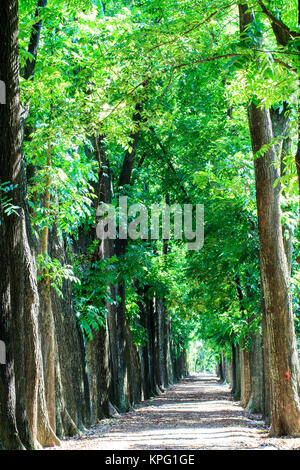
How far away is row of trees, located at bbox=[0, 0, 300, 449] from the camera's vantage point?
27.9ft

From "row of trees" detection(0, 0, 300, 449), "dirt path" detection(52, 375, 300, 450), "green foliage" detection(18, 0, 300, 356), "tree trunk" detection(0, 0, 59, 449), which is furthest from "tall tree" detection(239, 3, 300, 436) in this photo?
"tree trunk" detection(0, 0, 59, 449)

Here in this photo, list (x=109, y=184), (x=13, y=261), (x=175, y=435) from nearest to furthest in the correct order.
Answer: (x=13, y=261)
(x=175, y=435)
(x=109, y=184)

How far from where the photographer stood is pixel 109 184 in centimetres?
1998

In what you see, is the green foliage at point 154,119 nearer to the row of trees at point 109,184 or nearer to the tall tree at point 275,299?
Result: the row of trees at point 109,184

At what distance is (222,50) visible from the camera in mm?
10008

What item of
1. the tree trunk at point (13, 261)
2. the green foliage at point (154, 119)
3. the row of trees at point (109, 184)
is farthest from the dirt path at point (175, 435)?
the green foliage at point (154, 119)

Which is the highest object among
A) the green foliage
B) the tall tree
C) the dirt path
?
the green foliage

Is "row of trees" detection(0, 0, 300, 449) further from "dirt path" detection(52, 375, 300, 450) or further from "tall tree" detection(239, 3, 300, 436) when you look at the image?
"dirt path" detection(52, 375, 300, 450)

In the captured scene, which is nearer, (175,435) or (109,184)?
(175,435)

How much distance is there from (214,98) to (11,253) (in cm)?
1387

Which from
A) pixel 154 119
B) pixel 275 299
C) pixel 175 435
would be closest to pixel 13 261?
pixel 154 119

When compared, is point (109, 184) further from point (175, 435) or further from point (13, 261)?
point (13, 261)
